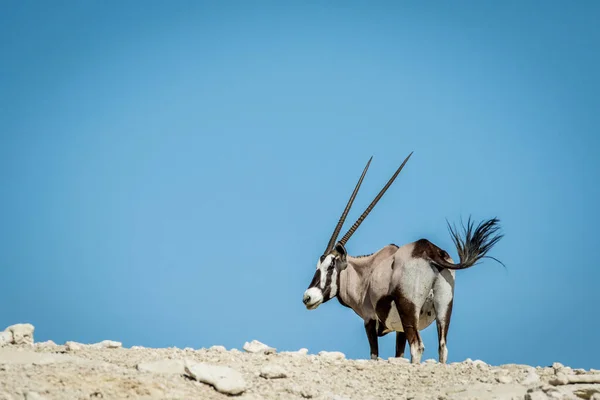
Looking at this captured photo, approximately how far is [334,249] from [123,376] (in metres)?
6.94

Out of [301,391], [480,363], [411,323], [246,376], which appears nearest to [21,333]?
[246,376]

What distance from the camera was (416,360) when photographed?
13.5 metres

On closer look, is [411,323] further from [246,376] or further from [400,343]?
[246,376]

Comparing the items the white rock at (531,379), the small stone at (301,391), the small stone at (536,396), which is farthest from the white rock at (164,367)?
the white rock at (531,379)

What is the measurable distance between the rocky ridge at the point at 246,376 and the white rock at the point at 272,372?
1cm

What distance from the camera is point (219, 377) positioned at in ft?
30.2

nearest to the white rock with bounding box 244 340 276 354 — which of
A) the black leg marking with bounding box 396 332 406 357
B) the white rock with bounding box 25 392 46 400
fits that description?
the white rock with bounding box 25 392 46 400

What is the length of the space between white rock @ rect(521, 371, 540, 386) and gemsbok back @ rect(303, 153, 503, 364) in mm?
3055

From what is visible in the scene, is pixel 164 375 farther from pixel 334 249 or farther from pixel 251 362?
pixel 334 249

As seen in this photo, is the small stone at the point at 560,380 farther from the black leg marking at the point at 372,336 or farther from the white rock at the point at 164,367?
the black leg marking at the point at 372,336

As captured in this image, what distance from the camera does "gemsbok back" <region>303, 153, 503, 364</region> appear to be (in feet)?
45.2

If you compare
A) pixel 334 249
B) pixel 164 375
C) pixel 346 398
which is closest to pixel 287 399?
pixel 346 398

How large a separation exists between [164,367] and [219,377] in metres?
0.87

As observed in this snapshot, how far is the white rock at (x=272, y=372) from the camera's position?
10.0 metres
